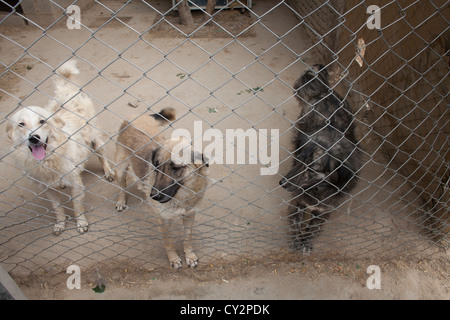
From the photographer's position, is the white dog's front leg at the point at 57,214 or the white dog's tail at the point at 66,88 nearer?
the white dog's front leg at the point at 57,214

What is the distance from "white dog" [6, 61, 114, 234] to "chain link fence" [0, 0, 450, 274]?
104mm

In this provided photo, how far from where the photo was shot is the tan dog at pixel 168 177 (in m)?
2.36

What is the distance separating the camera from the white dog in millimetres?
2621

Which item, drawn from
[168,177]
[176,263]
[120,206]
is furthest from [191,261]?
[120,206]

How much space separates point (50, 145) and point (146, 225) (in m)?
1.18

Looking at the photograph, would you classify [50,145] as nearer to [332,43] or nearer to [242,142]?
[242,142]

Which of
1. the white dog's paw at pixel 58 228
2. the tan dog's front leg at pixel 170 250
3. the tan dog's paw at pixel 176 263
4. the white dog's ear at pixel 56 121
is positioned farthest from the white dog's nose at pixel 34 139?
the tan dog's paw at pixel 176 263

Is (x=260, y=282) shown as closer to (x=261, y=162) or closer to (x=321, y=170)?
(x=321, y=170)

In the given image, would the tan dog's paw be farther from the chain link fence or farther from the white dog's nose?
the white dog's nose

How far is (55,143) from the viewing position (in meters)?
2.83

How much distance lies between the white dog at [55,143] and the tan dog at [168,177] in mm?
411

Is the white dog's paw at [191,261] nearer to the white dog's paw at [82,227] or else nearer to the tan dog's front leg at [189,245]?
the tan dog's front leg at [189,245]

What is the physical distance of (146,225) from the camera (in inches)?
125

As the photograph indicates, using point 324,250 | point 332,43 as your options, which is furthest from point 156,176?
point 332,43
